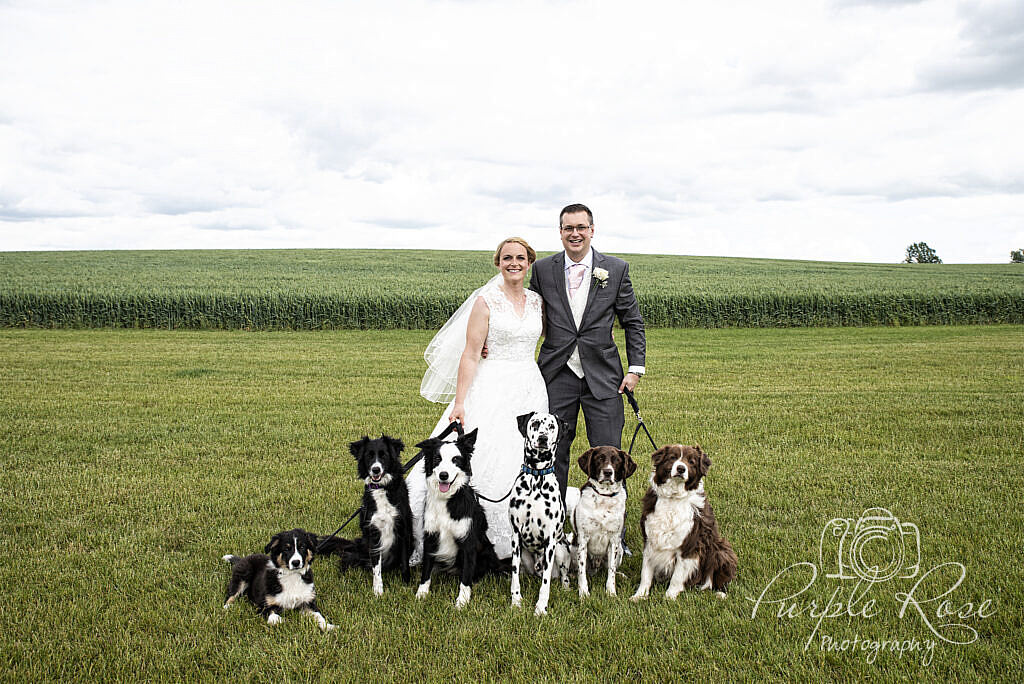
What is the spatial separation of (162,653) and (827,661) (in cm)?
399

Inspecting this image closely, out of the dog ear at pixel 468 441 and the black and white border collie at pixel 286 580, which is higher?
the dog ear at pixel 468 441

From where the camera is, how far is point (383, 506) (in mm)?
4812

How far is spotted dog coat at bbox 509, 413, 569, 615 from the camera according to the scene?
A: 475 cm

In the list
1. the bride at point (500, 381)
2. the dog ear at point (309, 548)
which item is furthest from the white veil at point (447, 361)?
the dog ear at point (309, 548)

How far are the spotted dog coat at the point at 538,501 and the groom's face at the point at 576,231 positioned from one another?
1.68 m

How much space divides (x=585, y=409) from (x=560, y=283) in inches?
44.8

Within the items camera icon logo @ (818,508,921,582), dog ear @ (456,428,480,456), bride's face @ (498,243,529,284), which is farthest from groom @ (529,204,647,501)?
camera icon logo @ (818,508,921,582)

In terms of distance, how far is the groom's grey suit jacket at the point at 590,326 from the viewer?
595 cm

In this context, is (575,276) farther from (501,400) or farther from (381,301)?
(381,301)

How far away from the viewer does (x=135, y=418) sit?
418 inches

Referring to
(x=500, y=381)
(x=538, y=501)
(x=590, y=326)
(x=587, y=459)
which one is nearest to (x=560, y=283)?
(x=590, y=326)

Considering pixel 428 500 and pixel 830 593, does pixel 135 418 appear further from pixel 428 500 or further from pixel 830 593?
pixel 830 593

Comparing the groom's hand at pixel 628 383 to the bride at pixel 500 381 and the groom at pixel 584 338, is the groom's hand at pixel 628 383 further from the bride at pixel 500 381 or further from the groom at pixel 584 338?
the bride at pixel 500 381

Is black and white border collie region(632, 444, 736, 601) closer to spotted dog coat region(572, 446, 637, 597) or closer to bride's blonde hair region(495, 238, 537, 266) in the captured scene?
spotted dog coat region(572, 446, 637, 597)
